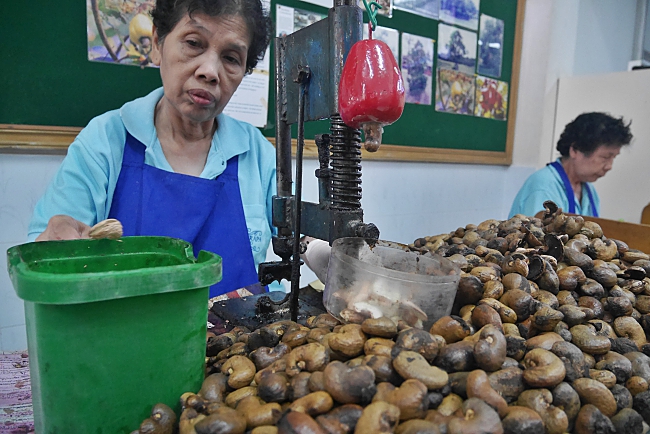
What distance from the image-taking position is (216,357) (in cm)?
87

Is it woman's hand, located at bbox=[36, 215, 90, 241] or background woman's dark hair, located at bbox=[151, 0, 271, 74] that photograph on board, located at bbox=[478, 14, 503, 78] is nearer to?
background woman's dark hair, located at bbox=[151, 0, 271, 74]

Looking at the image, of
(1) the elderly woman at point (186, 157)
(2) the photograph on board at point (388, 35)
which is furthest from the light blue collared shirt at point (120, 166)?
(2) the photograph on board at point (388, 35)

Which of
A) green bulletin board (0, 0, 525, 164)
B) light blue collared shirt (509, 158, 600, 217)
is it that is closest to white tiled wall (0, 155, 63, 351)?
green bulletin board (0, 0, 525, 164)

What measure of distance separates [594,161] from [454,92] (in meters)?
1.07

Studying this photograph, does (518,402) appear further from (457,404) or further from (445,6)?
(445,6)

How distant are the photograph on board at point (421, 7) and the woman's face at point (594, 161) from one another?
1.35 metres

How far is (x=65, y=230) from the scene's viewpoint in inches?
42.8

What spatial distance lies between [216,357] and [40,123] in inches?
58.4

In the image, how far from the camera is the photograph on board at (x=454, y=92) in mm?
3260

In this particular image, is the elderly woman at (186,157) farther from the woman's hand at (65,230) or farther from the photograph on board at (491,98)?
the photograph on board at (491,98)

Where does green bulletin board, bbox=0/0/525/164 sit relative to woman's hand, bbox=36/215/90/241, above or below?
above

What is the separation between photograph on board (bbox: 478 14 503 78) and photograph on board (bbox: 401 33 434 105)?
0.60 m

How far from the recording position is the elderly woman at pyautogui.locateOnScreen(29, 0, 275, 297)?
146 centimetres

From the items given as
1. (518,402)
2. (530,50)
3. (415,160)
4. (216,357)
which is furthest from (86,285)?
(530,50)
